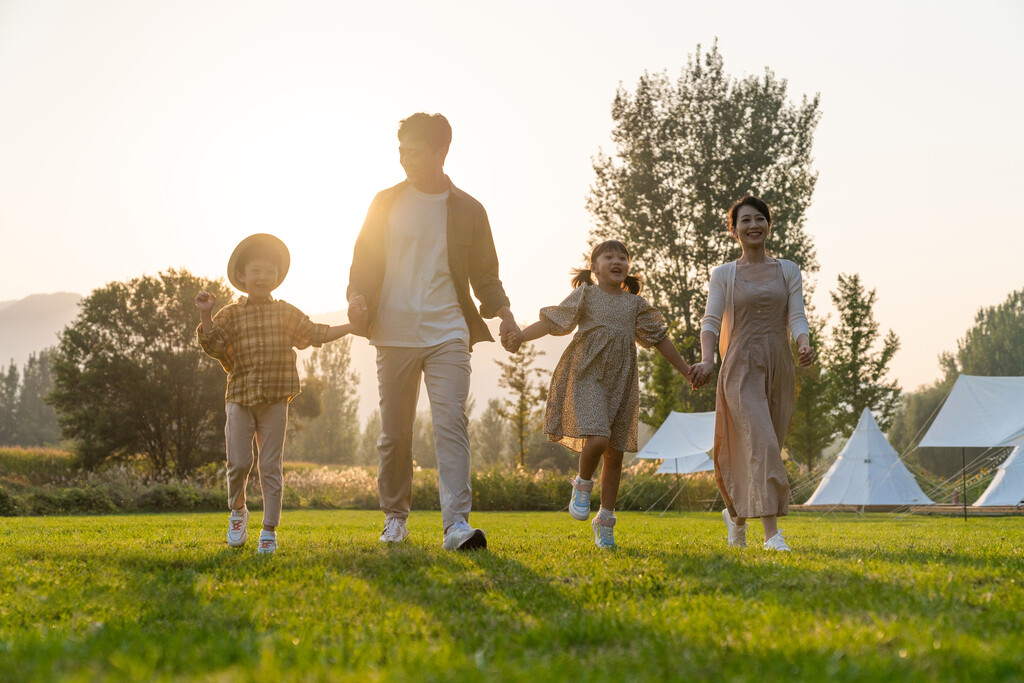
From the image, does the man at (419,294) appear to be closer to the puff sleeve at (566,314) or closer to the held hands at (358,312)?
the held hands at (358,312)

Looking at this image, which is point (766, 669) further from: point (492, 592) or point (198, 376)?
point (198, 376)

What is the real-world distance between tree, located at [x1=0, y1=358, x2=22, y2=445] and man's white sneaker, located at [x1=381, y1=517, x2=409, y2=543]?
232ft

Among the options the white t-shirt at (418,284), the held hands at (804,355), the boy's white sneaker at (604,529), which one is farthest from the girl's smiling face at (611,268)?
the boy's white sneaker at (604,529)

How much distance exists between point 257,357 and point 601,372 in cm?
216

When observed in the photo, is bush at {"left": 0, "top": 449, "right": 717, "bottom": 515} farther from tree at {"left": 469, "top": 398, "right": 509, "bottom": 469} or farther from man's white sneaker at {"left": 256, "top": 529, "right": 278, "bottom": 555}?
tree at {"left": 469, "top": 398, "right": 509, "bottom": 469}

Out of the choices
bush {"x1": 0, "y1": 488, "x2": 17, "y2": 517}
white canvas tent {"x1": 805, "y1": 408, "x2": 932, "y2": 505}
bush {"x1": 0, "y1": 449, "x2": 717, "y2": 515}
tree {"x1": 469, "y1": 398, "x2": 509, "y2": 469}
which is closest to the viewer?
bush {"x1": 0, "y1": 488, "x2": 17, "y2": 517}

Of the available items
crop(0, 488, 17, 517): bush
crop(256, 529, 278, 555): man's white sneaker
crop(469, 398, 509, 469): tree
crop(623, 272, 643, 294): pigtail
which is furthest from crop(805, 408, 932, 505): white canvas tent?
crop(469, 398, 509, 469): tree

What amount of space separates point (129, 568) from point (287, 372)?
1.55m

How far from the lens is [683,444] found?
1858 centimetres

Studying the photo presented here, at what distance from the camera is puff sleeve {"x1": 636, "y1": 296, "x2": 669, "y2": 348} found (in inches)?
214

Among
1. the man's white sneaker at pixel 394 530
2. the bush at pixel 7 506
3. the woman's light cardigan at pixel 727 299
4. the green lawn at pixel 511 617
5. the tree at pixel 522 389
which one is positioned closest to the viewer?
the green lawn at pixel 511 617

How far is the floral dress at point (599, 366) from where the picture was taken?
5.13 meters

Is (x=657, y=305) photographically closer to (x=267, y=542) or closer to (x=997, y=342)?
(x=267, y=542)

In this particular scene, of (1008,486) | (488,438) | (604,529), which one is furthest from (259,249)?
(488,438)
